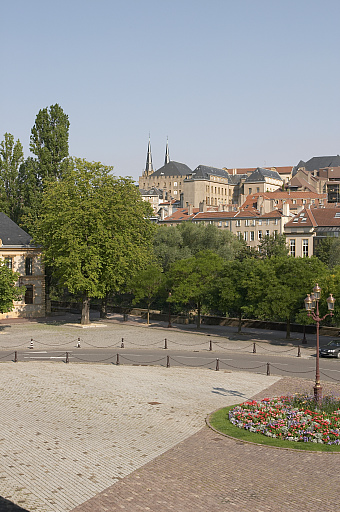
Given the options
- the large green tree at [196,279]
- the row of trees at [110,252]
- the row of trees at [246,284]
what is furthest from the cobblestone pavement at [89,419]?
the large green tree at [196,279]

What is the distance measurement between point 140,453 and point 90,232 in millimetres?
37460

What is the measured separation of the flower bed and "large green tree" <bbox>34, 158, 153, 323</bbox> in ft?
102

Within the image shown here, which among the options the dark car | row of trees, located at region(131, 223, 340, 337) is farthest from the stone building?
the dark car

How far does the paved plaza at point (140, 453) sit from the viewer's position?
15664 millimetres

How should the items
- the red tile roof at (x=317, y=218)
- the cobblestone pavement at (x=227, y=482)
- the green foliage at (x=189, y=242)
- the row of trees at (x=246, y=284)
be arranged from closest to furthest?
the cobblestone pavement at (x=227, y=482)
the row of trees at (x=246, y=284)
the green foliage at (x=189, y=242)
the red tile roof at (x=317, y=218)

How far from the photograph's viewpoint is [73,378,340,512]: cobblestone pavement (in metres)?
15.2

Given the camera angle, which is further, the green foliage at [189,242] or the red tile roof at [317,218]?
the red tile roof at [317,218]

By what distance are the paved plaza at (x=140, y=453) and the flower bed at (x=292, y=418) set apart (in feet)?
4.28

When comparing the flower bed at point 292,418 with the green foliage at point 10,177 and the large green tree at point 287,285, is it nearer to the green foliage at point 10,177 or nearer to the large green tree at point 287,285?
the large green tree at point 287,285

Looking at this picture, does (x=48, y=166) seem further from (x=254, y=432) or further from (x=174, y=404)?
(x=254, y=432)

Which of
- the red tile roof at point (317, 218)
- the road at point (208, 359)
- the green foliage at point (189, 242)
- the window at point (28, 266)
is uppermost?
the red tile roof at point (317, 218)

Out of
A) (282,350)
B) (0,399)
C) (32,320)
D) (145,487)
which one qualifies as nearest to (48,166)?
(32,320)

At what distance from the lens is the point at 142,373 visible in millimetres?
33438

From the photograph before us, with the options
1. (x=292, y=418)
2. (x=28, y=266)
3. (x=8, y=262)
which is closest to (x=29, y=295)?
(x=28, y=266)
